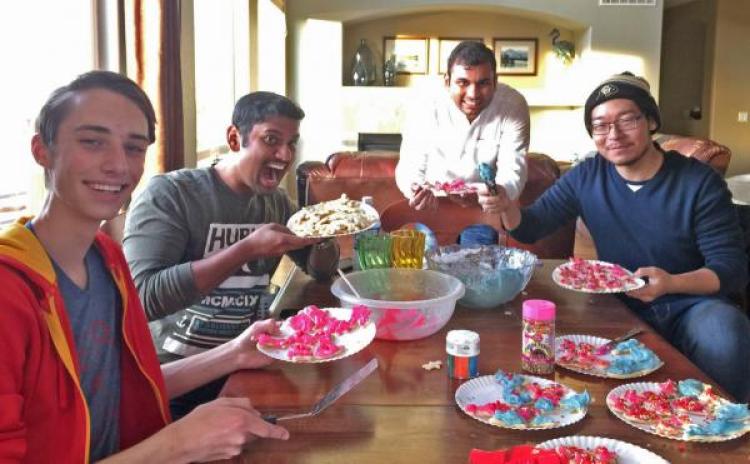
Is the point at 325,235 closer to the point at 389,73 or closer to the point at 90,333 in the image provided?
the point at 90,333

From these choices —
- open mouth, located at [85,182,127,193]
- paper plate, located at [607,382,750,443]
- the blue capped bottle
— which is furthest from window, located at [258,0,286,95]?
paper plate, located at [607,382,750,443]

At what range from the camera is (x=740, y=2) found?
7.70 meters

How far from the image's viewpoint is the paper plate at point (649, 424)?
95 cm

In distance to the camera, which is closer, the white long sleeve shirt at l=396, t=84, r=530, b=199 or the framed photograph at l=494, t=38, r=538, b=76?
the white long sleeve shirt at l=396, t=84, r=530, b=199

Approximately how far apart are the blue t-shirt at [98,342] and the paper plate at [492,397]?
0.58m

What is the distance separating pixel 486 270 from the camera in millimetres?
1592

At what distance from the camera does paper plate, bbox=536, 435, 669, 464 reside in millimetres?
895

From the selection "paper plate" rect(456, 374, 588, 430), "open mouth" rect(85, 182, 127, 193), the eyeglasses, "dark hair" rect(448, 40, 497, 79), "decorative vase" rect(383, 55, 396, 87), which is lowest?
"paper plate" rect(456, 374, 588, 430)

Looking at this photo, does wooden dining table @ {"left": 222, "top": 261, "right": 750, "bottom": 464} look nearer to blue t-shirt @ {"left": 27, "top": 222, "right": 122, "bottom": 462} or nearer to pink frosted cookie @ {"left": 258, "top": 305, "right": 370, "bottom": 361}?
pink frosted cookie @ {"left": 258, "top": 305, "right": 370, "bottom": 361}

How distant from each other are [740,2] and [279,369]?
27.1 feet

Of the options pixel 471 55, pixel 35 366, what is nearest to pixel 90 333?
pixel 35 366

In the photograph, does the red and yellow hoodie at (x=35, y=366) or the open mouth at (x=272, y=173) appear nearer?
the red and yellow hoodie at (x=35, y=366)

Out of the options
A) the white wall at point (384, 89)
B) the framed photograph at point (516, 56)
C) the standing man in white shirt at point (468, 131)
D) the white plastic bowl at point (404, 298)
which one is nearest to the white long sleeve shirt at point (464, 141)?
the standing man in white shirt at point (468, 131)

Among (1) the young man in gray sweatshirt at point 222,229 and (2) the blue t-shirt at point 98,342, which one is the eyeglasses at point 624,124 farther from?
(2) the blue t-shirt at point 98,342
